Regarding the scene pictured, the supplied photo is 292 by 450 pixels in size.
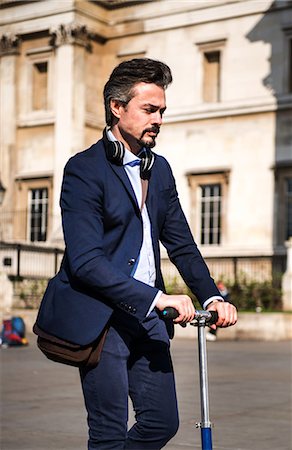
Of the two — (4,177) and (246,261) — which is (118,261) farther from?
(4,177)

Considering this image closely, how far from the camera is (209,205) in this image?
38312 millimetres

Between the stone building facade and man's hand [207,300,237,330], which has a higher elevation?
the stone building facade

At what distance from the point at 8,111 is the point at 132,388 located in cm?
3758

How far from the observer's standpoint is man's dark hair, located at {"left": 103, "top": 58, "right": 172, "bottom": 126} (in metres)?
4.78

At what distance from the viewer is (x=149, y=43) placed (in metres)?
39.9

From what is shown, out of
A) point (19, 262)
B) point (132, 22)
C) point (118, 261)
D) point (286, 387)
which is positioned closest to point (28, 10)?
point (132, 22)

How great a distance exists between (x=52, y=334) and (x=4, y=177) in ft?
123

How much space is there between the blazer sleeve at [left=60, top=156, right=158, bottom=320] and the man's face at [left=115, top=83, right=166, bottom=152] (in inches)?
9.3

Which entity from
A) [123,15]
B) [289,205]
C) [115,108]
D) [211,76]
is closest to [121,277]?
[115,108]

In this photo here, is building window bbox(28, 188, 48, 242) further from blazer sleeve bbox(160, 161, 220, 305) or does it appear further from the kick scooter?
the kick scooter

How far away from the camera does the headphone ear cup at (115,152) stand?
4832mm

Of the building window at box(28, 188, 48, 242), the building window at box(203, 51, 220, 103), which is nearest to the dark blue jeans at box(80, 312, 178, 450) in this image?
the building window at box(203, 51, 220, 103)

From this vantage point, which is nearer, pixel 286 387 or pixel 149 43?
pixel 286 387

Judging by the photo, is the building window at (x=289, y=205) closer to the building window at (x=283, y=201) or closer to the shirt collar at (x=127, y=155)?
the building window at (x=283, y=201)
